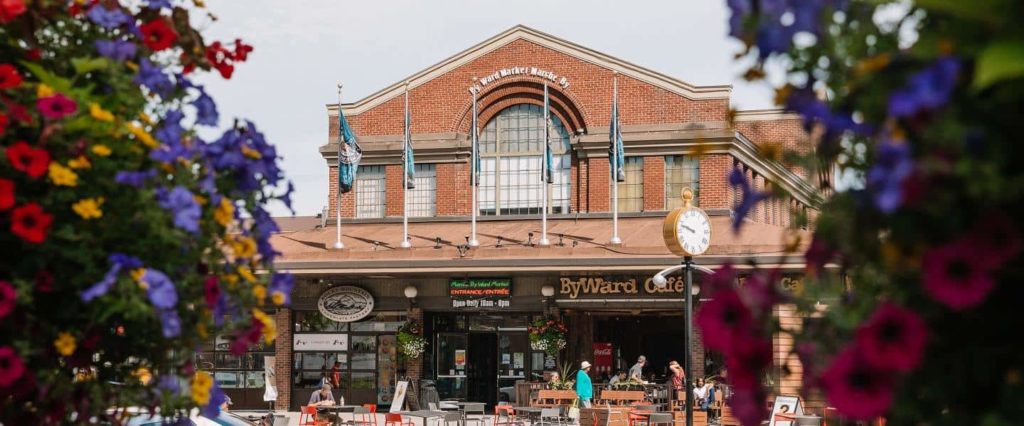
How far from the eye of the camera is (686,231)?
22438mm

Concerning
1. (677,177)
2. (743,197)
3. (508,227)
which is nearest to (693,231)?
(677,177)

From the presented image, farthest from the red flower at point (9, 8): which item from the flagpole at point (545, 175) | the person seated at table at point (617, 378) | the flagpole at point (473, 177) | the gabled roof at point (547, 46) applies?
the gabled roof at point (547, 46)

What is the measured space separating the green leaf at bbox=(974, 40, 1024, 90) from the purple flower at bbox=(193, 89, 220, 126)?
295cm

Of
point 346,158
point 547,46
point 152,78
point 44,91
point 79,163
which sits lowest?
point 79,163

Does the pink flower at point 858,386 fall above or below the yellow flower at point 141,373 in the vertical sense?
above

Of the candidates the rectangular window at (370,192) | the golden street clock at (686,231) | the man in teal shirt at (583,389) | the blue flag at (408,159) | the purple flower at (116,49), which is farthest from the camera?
the rectangular window at (370,192)

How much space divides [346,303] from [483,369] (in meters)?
4.38

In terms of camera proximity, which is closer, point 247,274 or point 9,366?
point 9,366

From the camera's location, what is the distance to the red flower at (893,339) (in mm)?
2238

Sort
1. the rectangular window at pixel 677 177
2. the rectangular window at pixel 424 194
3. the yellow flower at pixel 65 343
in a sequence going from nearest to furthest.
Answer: the yellow flower at pixel 65 343, the rectangular window at pixel 677 177, the rectangular window at pixel 424 194

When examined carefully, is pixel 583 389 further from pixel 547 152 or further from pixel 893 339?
pixel 893 339

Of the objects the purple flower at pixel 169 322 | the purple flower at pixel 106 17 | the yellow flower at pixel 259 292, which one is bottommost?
the purple flower at pixel 169 322

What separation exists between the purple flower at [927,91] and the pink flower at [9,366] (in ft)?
8.93

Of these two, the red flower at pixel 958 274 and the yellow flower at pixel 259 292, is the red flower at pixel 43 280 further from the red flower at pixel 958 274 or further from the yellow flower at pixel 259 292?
the red flower at pixel 958 274
